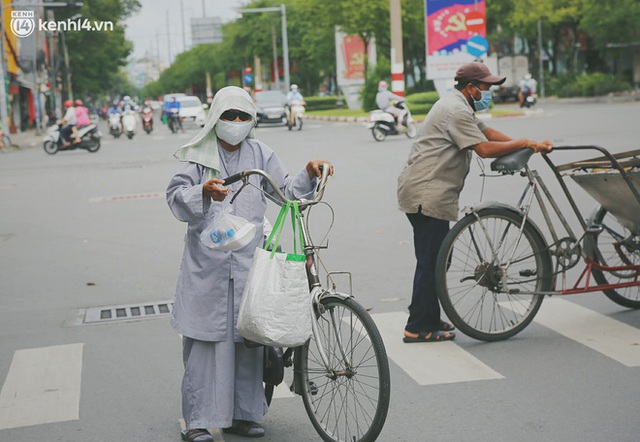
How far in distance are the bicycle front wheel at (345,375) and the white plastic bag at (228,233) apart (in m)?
0.44

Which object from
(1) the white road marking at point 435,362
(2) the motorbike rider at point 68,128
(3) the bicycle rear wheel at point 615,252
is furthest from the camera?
(2) the motorbike rider at point 68,128

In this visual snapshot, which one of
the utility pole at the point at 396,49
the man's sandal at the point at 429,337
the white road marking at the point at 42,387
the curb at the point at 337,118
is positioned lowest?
the white road marking at the point at 42,387

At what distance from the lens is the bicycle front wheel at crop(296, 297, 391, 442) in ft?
14.1

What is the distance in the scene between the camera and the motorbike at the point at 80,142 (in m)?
30.1

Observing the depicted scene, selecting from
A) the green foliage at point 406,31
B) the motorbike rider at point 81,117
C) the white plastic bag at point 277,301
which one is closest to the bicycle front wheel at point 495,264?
the white plastic bag at point 277,301

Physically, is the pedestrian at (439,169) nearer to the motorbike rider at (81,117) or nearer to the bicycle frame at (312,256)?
the bicycle frame at (312,256)

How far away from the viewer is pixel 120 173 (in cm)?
2106

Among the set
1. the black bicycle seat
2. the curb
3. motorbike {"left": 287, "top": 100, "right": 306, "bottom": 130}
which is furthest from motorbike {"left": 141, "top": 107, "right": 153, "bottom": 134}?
the black bicycle seat

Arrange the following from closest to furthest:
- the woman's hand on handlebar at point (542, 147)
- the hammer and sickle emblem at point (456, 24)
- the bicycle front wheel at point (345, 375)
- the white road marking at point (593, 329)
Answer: the bicycle front wheel at point (345, 375), the white road marking at point (593, 329), the woman's hand on handlebar at point (542, 147), the hammer and sickle emblem at point (456, 24)

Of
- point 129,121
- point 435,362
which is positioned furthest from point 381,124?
point 435,362

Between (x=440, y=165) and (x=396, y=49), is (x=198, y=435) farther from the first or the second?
(x=396, y=49)

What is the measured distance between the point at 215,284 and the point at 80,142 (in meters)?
26.4

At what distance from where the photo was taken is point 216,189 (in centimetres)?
449

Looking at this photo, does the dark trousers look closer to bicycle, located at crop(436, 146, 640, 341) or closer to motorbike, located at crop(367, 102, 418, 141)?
bicycle, located at crop(436, 146, 640, 341)
